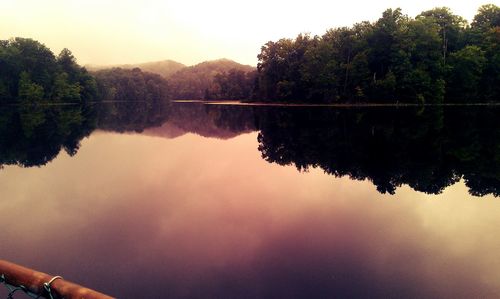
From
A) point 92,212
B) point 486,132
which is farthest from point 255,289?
point 486,132

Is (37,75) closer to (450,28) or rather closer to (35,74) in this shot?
(35,74)

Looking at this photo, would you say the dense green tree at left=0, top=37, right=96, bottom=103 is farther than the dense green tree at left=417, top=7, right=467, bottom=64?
Yes

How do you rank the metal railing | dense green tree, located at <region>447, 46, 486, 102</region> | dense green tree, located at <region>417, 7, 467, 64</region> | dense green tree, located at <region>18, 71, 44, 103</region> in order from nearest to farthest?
the metal railing
dense green tree, located at <region>447, 46, 486, 102</region>
dense green tree, located at <region>417, 7, 467, 64</region>
dense green tree, located at <region>18, 71, 44, 103</region>

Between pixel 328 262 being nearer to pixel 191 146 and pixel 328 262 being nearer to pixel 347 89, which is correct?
pixel 191 146

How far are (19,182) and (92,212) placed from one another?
8.02 m

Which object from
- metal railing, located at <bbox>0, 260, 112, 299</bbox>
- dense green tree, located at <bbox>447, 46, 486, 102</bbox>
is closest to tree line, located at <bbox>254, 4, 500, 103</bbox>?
dense green tree, located at <bbox>447, 46, 486, 102</bbox>

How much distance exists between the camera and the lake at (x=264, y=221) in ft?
29.2

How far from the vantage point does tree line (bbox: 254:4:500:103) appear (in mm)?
80125

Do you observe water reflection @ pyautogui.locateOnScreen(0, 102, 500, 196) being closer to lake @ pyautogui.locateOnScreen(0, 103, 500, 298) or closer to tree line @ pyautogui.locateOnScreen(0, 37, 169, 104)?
lake @ pyautogui.locateOnScreen(0, 103, 500, 298)

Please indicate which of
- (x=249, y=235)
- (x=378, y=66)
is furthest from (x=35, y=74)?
(x=249, y=235)

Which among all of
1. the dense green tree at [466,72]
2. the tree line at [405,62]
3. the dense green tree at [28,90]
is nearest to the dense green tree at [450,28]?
the tree line at [405,62]

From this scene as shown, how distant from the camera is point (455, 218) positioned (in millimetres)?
13469

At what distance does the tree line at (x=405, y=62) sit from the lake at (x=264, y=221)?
2445 inches

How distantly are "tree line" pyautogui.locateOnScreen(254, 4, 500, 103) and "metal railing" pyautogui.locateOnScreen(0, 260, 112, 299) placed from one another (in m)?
85.8
